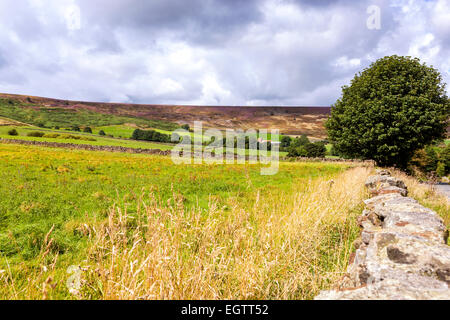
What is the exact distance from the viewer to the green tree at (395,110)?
1730 centimetres

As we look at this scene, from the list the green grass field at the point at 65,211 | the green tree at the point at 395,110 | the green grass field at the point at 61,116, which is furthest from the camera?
the green grass field at the point at 61,116

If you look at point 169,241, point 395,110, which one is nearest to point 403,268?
point 169,241

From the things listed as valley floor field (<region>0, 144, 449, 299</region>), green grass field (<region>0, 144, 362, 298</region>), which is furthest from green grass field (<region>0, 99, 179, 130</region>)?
valley floor field (<region>0, 144, 449, 299</region>)

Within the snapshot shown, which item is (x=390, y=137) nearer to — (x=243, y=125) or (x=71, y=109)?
(x=243, y=125)

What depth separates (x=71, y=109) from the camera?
15150 cm

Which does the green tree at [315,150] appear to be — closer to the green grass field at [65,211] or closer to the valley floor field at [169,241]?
the valley floor field at [169,241]

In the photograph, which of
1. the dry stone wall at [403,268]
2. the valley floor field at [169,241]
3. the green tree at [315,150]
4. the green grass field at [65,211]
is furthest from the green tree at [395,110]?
the green tree at [315,150]

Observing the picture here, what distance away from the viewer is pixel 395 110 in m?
17.4

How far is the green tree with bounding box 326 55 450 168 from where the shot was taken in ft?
56.7

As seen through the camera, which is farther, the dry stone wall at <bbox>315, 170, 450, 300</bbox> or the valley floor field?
the valley floor field

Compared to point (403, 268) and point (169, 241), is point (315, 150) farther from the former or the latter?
point (403, 268)

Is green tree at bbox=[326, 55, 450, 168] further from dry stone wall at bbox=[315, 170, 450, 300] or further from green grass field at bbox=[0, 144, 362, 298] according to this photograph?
dry stone wall at bbox=[315, 170, 450, 300]
